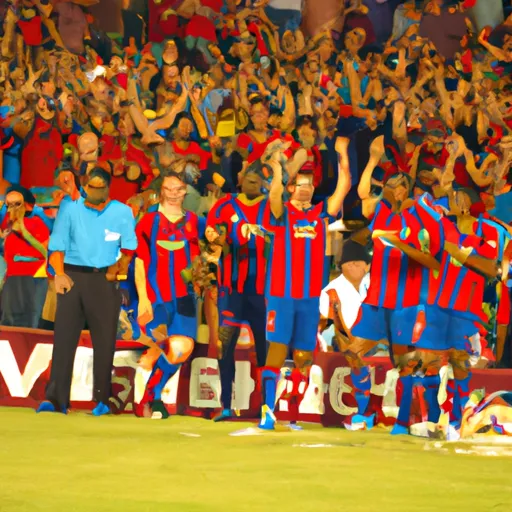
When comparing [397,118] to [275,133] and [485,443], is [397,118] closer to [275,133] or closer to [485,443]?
[275,133]

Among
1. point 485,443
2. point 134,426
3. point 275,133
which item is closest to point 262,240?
point 134,426

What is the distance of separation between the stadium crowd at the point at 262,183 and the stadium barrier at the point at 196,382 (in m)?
0.17

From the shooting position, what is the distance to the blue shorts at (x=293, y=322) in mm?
7848

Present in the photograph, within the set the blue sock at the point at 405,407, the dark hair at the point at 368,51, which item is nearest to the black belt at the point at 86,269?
the blue sock at the point at 405,407

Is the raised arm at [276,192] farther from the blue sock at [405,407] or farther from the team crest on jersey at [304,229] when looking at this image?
the blue sock at [405,407]

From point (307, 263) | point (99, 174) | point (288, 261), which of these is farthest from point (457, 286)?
point (99, 174)

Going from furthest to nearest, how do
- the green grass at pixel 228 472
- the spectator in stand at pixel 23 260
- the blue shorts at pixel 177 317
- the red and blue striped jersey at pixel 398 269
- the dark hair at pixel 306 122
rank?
the dark hair at pixel 306 122 < the spectator in stand at pixel 23 260 < the blue shorts at pixel 177 317 < the red and blue striped jersey at pixel 398 269 < the green grass at pixel 228 472

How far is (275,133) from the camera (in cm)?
1080

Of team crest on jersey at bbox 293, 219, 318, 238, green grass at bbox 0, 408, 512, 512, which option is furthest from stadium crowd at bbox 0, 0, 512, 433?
green grass at bbox 0, 408, 512, 512

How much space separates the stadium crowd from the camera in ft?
26.1

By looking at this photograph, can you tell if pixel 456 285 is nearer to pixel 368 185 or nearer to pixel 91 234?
pixel 368 185

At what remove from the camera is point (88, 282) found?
28.3 ft

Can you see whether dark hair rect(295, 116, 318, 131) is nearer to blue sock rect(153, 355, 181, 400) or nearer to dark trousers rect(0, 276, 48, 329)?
dark trousers rect(0, 276, 48, 329)

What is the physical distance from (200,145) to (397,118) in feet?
6.20
